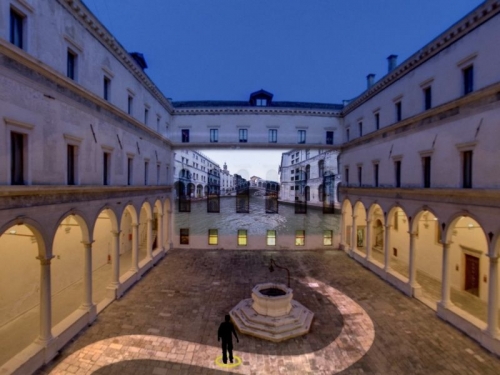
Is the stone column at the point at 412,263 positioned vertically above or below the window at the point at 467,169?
below

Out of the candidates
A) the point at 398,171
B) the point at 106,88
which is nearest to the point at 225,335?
the point at 106,88

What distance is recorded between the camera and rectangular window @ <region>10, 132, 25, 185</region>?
8.71 metres

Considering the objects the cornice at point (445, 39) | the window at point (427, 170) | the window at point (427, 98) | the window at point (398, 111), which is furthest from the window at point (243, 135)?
the window at point (427, 170)

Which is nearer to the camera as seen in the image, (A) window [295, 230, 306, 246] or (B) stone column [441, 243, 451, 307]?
(B) stone column [441, 243, 451, 307]

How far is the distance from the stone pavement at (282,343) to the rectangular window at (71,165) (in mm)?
6086

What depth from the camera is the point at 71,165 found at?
11531mm

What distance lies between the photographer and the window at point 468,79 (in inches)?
469

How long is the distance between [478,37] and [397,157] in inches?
268

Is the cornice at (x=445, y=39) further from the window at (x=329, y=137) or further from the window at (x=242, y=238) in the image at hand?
the window at (x=242, y=238)

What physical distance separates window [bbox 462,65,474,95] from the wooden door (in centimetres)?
885

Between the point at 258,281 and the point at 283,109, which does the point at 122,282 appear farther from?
the point at 283,109

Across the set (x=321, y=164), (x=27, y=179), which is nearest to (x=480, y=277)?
(x=321, y=164)

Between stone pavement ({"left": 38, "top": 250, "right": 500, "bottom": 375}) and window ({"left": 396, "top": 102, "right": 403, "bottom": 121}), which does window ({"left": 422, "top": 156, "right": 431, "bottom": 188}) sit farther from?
stone pavement ({"left": 38, "top": 250, "right": 500, "bottom": 375})

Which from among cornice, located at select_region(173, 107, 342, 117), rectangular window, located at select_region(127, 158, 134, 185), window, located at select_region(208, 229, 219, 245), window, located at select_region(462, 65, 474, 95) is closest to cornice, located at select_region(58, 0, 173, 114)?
rectangular window, located at select_region(127, 158, 134, 185)
